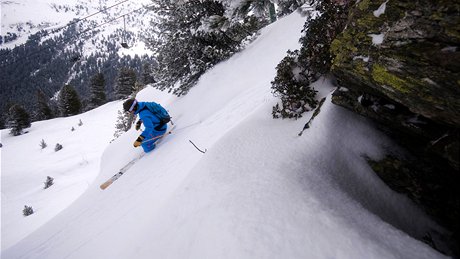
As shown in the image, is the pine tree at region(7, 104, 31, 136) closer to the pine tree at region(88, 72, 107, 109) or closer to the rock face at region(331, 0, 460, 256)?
the pine tree at region(88, 72, 107, 109)

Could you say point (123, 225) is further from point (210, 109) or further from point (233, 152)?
point (210, 109)

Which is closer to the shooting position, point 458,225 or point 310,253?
point 310,253

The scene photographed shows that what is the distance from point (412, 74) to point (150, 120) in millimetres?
7015

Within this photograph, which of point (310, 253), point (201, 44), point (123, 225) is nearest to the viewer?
point (310, 253)

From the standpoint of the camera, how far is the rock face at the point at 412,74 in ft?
6.93

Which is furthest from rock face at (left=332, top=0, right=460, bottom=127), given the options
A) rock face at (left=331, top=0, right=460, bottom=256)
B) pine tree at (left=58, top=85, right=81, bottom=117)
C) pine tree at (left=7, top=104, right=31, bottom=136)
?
pine tree at (left=58, top=85, right=81, bottom=117)

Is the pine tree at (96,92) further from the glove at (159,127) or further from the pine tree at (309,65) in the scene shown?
the pine tree at (309,65)

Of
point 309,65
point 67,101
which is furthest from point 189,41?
point 67,101

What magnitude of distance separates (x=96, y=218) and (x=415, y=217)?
18.1ft

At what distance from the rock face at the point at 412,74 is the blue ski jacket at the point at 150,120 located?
6115 millimetres

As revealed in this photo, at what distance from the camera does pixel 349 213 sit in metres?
2.72

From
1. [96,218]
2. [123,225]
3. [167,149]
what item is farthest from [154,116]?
[123,225]

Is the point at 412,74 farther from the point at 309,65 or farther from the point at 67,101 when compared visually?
the point at 67,101

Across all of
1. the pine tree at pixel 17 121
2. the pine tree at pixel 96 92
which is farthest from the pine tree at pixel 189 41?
the pine tree at pixel 96 92
